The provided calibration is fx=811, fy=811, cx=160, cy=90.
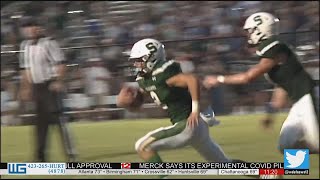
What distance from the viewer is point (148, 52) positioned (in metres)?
3.70

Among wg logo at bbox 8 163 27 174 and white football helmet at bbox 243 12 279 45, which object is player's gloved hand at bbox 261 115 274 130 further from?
wg logo at bbox 8 163 27 174

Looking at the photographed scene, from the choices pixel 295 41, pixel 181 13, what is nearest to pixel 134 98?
pixel 181 13

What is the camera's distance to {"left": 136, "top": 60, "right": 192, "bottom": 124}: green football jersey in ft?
12.1

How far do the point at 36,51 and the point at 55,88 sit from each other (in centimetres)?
21

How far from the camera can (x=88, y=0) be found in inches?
157

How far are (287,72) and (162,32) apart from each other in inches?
24.0

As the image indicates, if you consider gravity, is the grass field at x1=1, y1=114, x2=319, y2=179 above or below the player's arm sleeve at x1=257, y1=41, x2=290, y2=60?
below

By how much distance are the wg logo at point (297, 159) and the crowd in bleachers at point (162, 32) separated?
373 mm

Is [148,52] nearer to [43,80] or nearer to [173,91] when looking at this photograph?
[173,91]

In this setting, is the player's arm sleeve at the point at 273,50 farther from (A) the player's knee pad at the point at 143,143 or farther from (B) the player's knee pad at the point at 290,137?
(A) the player's knee pad at the point at 143,143

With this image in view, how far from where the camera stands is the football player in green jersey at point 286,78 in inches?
145

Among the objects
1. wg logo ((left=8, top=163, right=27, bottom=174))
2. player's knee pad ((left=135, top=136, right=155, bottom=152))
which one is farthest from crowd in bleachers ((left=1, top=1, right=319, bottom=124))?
wg logo ((left=8, top=163, right=27, bottom=174))

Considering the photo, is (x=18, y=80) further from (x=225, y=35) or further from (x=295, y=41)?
(x=295, y=41)

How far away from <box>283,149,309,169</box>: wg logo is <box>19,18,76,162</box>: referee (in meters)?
1.10
